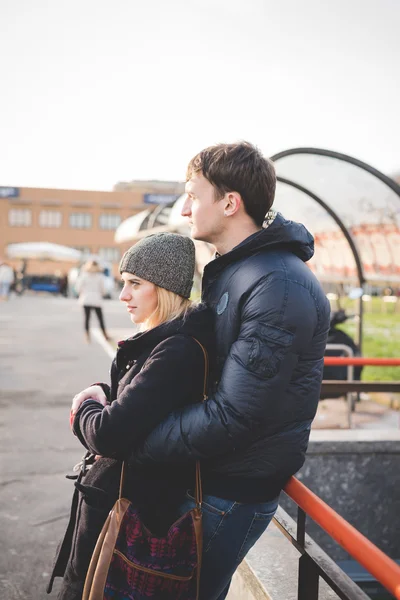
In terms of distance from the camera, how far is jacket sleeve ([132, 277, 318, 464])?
1.58 metres

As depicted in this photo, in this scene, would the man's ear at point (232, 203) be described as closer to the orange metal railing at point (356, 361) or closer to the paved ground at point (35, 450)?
the paved ground at point (35, 450)

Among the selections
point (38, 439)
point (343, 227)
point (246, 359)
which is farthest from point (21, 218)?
point (246, 359)

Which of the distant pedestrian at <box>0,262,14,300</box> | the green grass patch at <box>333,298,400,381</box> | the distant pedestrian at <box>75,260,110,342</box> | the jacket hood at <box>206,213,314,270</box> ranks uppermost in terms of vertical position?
the jacket hood at <box>206,213,314,270</box>

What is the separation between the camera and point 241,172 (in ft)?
5.65

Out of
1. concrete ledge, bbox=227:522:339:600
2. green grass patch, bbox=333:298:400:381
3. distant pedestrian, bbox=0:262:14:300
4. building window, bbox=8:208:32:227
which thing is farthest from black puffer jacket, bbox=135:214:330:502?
building window, bbox=8:208:32:227

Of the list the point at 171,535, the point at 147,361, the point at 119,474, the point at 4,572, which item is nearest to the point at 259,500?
the point at 171,535

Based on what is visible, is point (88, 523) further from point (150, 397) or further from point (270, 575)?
point (270, 575)

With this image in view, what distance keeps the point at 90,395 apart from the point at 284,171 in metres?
5.90

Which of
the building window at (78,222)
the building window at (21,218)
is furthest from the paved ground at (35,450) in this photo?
the building window at (21,218)

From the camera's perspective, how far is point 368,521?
5.12 metres

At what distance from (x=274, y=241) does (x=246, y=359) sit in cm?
36

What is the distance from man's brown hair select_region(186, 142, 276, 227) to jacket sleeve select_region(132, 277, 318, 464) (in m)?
0.28

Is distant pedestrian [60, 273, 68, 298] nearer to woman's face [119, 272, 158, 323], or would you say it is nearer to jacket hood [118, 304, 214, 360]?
woman's face [119, 272, 158, 323]

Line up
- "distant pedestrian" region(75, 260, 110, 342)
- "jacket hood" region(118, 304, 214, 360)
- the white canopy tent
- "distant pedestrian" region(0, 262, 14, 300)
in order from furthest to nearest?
the white canopy tent, "distant pedestrian" region(0, 262, 14, 300), "distant pedestrian" region(75, 260, 110, 342), "jacket hood" region(118, 304, 214, 360)
